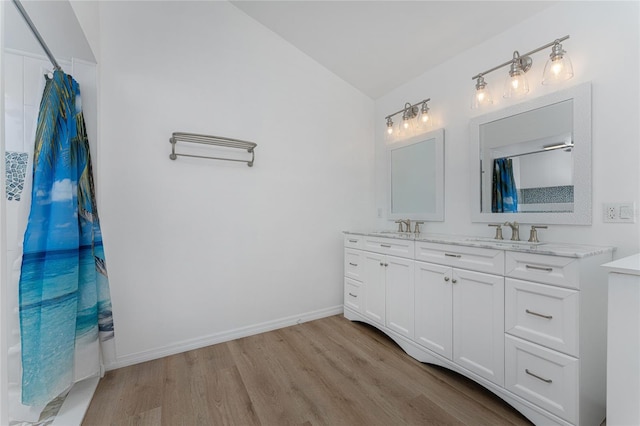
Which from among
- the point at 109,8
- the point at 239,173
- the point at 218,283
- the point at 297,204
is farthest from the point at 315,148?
the point at 109,8

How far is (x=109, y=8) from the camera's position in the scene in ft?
6.22

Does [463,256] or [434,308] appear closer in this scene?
[463,256]

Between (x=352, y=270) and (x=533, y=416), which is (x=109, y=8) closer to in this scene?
(x=352, y=270)

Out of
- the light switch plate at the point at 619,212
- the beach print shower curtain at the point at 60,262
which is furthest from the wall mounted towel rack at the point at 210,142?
the light switch plate at the point at 619,212

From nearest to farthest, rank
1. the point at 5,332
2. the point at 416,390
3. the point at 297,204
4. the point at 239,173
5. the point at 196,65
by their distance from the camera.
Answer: the point at 5,332 → the point at 416,390 → the point at 196,65 → the point at 239,173 → the point at 297,204

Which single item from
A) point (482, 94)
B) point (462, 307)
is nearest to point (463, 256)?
point (462, 307)

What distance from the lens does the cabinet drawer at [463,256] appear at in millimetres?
1572

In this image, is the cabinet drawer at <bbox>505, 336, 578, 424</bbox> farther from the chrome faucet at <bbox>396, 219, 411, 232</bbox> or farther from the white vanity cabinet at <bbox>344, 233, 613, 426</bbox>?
the chrome faucet at <bbox>396, 219, 411, 232</bbox>

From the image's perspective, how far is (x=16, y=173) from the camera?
155 cm

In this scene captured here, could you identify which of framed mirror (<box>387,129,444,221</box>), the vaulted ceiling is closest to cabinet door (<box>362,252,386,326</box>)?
framed mirror (<box>387,129,444,221</box>)

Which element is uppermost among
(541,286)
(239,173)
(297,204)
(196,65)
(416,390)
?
(196,65)

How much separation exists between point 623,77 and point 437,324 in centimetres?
173

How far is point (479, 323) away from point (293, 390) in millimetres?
1195

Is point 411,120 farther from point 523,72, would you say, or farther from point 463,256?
point 463,256
